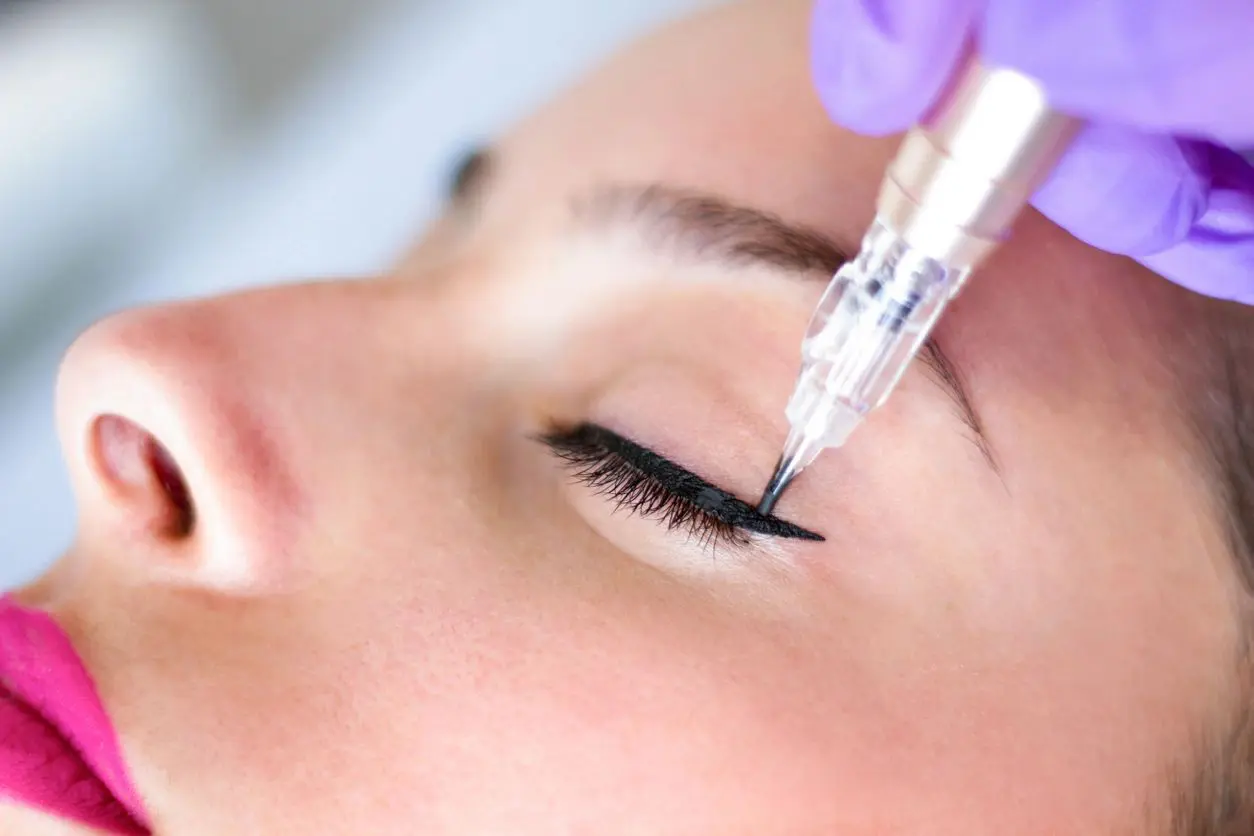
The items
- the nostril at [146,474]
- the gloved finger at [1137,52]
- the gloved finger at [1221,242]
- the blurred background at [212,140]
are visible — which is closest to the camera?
the gloved finger at [1137,52]

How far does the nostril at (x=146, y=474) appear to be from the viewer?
637 mm

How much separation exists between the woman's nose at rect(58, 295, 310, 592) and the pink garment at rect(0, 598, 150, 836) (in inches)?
2.5

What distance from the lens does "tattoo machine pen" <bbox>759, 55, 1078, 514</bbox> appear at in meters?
0.44

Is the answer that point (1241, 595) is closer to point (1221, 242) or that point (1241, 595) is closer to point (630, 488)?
point (1221, 242)

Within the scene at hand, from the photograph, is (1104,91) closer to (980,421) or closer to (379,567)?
(980,421)

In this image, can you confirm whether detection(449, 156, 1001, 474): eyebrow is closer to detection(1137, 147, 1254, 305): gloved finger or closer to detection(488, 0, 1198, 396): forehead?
detection(488, 0, 1198, 396): forehead

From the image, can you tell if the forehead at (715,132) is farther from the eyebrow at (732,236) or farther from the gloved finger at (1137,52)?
the gloved finger at (1137,52)

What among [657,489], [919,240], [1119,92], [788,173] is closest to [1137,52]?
[1119,92]

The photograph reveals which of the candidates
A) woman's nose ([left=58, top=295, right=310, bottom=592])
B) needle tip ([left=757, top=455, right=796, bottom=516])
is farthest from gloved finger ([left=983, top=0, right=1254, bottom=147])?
woman's nose ([left=58, top=295, right=310, bottom=592])

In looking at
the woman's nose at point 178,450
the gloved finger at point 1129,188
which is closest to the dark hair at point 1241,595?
the gloved finger at point 1129,188

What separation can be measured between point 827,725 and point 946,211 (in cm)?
28

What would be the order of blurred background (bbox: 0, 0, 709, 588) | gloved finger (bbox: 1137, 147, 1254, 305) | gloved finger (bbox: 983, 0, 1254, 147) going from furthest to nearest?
blurred background (bbox: 0, 0, 709, 588), gloved finger (bbox: 1137, 147, 1254, 305), gloved finger (bbox: 983, 0, 1254, 147)

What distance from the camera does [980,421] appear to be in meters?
0.56

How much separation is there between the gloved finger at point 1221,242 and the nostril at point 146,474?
0.61 meters
